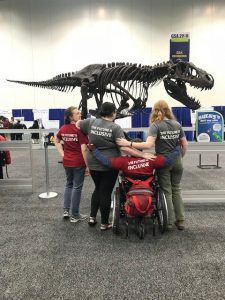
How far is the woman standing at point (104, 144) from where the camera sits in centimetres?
323

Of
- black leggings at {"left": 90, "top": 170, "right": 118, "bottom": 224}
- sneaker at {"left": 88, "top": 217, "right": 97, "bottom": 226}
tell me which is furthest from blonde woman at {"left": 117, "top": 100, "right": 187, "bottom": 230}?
sneaker at {"left": 88, "top": 217, "right": 97, "bottom": 226}

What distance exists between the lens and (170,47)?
1189cm

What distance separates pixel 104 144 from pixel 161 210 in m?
0.99

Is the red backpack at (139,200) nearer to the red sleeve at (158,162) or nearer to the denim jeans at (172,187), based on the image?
the red sleeve at (158,162)

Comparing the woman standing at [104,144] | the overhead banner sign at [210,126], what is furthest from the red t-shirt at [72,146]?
the overhead banner sign at [210,126]

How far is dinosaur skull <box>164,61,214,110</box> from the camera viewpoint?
17.5 feet

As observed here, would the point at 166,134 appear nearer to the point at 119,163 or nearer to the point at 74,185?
the point at 119,163

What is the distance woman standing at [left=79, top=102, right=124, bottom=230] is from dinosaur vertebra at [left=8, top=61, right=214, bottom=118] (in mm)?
2632

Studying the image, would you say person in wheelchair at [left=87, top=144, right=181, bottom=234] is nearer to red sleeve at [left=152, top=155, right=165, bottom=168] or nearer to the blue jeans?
red sleeve at [left=152, top=155, right=165, bottom=168]

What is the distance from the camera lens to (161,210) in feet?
11.0

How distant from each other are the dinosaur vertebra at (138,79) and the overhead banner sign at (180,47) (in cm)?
615

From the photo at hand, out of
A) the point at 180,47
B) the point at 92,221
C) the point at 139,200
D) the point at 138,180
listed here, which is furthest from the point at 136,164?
the point at 180,47

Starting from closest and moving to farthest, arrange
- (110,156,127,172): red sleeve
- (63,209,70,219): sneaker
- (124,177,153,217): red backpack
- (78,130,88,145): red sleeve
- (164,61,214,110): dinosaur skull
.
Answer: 1. (124,177,153,217): red backpack
2. (110,156,127,172): red sleeve
3. (78,130,88,145): red sleeve
4. (63,209,70,219): sneaker
5. (164,61,214,110): dinosaur skull

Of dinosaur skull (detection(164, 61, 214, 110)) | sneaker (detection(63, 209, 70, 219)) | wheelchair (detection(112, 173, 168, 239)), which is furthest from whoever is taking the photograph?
dinosaur skull (detection(164, 61, 214, 110))
